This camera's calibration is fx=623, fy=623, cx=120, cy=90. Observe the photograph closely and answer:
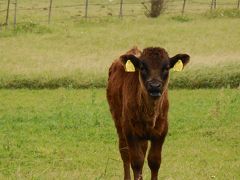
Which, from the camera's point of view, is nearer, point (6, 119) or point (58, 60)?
point (6, 119)

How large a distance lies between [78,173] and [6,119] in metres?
5.69

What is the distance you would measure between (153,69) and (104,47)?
18.8 m

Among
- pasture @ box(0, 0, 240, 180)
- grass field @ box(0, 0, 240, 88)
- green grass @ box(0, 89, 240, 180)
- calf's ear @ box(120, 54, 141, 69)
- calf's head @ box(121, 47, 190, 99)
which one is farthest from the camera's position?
grass field @ box(0, 0, 240, 88)

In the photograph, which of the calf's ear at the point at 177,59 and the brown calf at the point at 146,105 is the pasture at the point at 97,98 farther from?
the calf's ear at the point at 177,59

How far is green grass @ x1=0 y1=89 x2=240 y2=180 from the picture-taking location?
10812 millimetres

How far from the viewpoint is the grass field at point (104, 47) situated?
67.9 ft

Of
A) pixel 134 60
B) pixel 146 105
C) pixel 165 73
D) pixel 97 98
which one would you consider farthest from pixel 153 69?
pixel 97 98

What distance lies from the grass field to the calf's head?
11976mm

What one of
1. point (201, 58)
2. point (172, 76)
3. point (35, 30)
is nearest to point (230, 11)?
point (35, 30)

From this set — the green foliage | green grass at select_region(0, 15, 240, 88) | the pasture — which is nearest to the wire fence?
the green foliage

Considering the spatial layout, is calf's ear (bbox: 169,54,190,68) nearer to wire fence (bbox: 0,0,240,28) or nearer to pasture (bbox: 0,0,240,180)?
pasture (bbox: 0,0,240,180)

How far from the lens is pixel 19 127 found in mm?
14641

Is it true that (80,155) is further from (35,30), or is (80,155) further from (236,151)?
(35,30)

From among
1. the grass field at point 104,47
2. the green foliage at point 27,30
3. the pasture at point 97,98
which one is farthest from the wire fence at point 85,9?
the pasture at point 97,98
